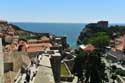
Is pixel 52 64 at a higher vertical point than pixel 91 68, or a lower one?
higher

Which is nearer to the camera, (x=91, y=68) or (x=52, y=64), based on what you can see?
(x=52, y=64)

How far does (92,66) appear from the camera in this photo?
3297cm

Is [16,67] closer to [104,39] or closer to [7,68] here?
[7,68]

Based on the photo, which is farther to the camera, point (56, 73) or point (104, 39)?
point (104, 39)

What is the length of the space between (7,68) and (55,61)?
5365mm

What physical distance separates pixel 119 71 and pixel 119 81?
5.98m

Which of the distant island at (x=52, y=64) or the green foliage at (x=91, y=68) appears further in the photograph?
the green foliage at (x=91, y=68)

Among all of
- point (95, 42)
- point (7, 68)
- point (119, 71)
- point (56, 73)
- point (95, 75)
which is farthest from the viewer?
point (95, 42)

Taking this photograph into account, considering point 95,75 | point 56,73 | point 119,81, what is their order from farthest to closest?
point 119,81 → point 95,75 → point 56,73

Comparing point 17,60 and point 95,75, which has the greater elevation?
point 17,60

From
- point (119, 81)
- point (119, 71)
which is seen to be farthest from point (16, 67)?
point (119, 71)

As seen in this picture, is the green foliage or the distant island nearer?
the distant island

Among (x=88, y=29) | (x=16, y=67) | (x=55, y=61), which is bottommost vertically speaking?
(x=88, y=29)

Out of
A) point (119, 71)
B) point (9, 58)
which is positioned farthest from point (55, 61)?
point (119, 71)
